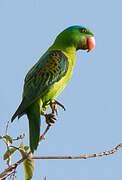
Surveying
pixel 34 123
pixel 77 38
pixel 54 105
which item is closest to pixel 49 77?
pixel 54 105

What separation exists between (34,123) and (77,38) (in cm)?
183

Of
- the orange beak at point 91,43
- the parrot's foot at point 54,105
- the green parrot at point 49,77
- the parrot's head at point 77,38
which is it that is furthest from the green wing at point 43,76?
the orange beak at point 91,43

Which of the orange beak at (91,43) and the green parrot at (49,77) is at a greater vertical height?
the orange beak at (91,43)

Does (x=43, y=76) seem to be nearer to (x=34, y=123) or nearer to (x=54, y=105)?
(x=54, y=105)

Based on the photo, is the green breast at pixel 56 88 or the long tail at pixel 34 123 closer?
the long tail at pixel 34 123

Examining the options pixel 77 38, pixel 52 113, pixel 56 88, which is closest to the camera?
pixel 52 113

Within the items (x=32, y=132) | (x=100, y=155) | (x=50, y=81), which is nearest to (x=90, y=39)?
(x=50, y=81)

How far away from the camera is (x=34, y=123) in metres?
4.41

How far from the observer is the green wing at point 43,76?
460 cm

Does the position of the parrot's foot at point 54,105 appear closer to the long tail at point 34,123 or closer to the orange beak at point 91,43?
the long tail at point 34,123

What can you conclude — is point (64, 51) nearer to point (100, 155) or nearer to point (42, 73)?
point (42, 73)

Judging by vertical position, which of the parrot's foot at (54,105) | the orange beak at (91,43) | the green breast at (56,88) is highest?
the orange beak at (91,43)

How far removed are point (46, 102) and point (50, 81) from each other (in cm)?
29

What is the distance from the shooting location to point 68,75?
16.6ft
